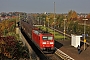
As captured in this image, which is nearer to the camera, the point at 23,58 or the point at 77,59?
the point at 23,58

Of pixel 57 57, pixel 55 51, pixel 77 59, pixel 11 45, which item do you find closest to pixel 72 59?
pixel 77 59

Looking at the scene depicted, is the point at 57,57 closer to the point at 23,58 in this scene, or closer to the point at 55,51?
the point at 55,51

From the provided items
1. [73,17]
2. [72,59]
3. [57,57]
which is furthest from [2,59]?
[73,17]

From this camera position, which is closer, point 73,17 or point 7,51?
A: point 7,51

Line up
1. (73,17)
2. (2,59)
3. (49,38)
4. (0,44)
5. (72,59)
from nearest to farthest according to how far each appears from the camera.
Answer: (0,44), (2,59), (72,59), (49,38), (73,17)

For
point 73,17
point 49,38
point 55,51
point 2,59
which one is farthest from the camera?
point 73,17

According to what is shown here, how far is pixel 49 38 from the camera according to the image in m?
27.2

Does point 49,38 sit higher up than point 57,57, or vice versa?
point 49,38

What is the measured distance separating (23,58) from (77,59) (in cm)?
706

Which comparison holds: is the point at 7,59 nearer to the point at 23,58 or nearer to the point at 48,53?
the point at 23,58

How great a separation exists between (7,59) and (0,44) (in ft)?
6.17

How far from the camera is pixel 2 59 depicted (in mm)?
16656

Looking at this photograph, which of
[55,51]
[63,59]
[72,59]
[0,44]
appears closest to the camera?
[0,44]

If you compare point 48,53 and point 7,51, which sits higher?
point 7,51
